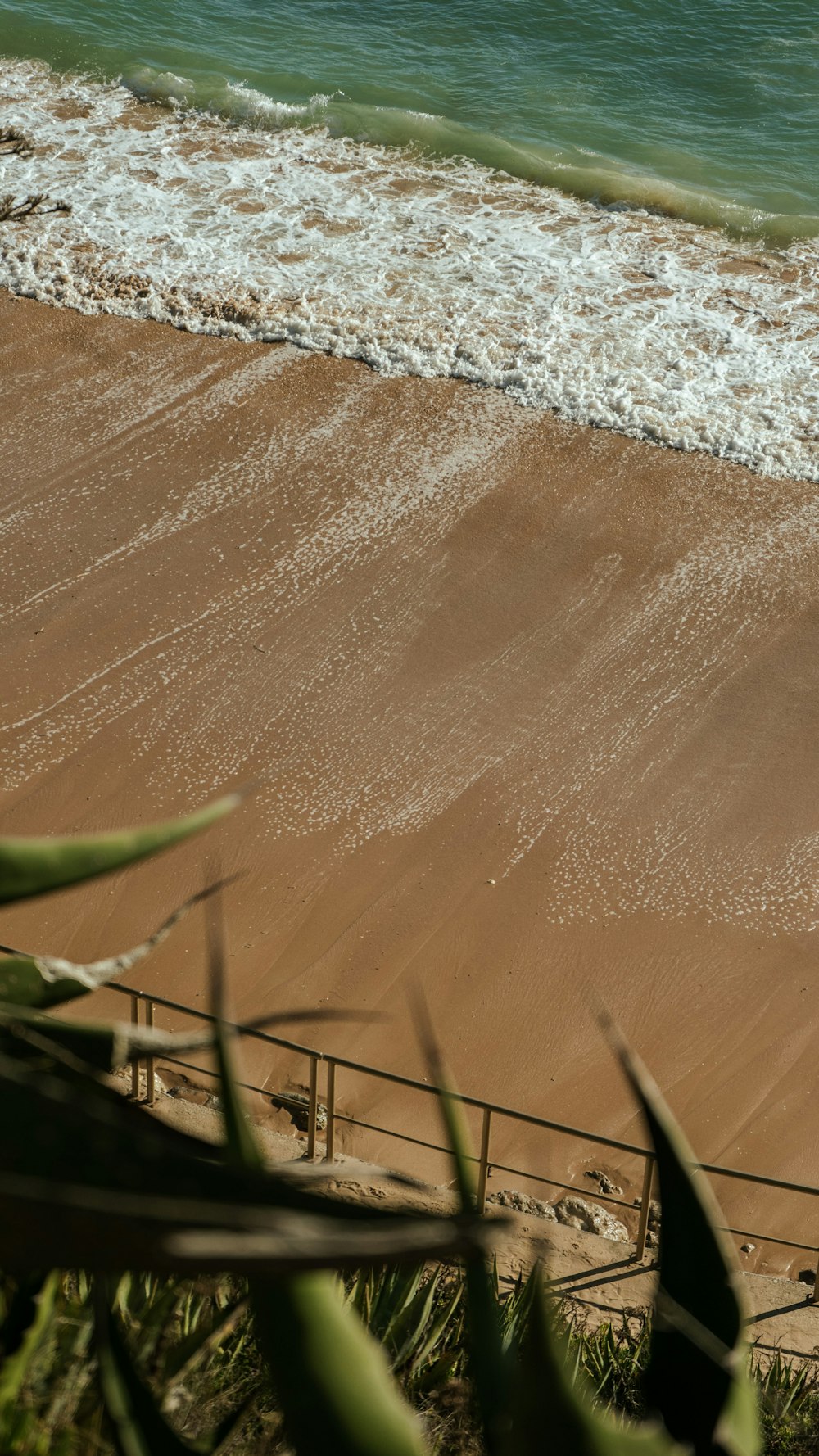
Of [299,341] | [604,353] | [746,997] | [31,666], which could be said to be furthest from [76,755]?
[604,353]

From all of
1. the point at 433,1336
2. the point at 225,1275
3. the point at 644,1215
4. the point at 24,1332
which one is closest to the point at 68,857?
the point at 225,1275

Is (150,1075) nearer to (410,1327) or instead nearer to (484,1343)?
(410,1327)

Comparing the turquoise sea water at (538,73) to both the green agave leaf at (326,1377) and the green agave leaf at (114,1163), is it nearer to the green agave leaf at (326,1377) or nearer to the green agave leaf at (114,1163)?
the green agave leaf at (326,1377)

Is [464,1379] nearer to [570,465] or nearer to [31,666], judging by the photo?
[31,666]

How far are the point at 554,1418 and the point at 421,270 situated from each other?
1772 centimetres

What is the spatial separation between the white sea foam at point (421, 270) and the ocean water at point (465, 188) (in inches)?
2.1

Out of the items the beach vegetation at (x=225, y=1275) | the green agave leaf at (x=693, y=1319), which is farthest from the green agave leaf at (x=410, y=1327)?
the green agave leaf at (x=693, y=1319)

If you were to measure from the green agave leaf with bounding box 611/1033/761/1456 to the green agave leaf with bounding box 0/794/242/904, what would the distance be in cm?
80

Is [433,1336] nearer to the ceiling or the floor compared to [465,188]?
nearer to the floor

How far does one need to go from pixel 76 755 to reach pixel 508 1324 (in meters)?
6.39

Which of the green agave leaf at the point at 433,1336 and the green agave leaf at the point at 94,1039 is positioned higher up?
the green agave leaf at the point at 94,1039

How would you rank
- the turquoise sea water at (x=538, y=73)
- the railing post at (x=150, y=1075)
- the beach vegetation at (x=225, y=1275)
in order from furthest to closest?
1. the turquoise sea water at (x=538, y=73)
2. the railing post at (x=150, y=1075)
3. the beach vegetation at (x=225, y=1275)

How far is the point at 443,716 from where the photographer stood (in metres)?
10.2

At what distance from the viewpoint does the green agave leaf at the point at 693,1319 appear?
2143 millimetres
